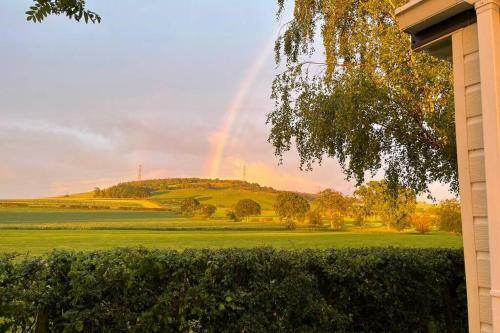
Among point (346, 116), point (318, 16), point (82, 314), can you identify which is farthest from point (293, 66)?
point (82, 314)

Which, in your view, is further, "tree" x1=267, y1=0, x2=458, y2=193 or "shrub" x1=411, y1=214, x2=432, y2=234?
"shrub" x1=411, y1=214, x2=432, y2=234

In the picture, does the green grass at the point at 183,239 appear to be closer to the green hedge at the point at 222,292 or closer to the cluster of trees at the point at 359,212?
the cluster of trees at the point at 359,212

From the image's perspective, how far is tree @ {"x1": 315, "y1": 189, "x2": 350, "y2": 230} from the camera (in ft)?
122

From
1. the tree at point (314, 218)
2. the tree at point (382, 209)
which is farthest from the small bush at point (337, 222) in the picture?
the tree at point (382, 209)

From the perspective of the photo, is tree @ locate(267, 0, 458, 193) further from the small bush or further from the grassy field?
the small bush

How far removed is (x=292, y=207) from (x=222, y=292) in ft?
115

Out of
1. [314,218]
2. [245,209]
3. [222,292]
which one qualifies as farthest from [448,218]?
[222,292]

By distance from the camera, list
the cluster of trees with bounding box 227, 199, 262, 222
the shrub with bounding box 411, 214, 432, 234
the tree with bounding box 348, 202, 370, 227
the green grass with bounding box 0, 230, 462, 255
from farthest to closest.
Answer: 1. the cluster of trees with bounding box 227, 199, 262, 222
2. the tree with bounding box 348, 202, 370, 227
3. the shrub with bounding box 411, 214, 432, 234
4. the green grass with bounding box 0, 230, 462, 255

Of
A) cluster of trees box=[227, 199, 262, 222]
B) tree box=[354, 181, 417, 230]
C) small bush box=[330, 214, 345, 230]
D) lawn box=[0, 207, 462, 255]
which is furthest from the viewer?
cluster of trees box=[227, 199, 262, 222]

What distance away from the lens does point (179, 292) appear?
12.5ft

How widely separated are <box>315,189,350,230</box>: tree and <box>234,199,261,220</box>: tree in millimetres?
6228

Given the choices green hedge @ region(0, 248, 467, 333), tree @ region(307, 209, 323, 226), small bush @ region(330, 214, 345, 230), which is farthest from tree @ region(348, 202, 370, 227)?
green hedge @ region(0, 248, 467, 333)

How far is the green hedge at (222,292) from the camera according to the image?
3.59 m

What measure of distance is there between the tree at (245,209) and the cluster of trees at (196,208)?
2266mm
